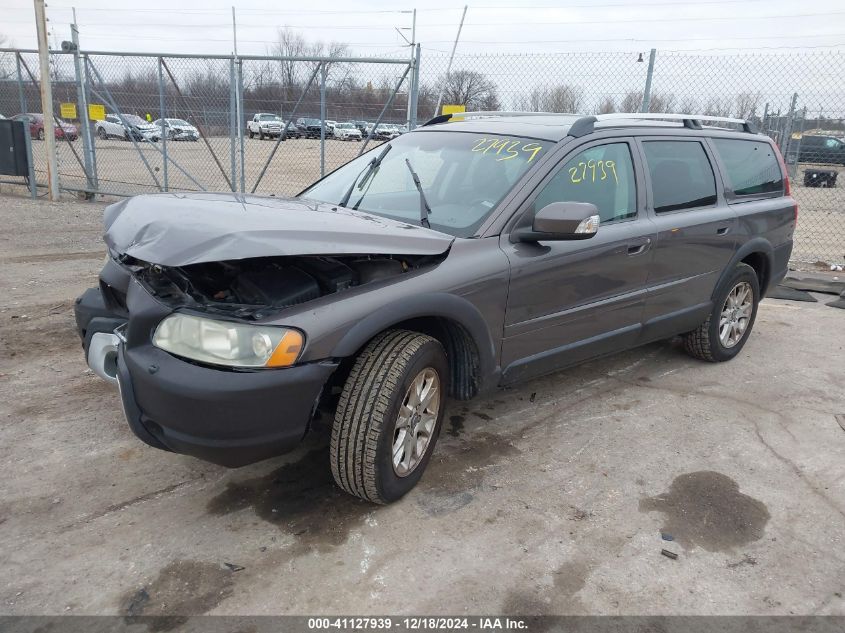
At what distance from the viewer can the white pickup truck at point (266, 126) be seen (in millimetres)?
10078

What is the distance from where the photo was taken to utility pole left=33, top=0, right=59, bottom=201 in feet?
33.7

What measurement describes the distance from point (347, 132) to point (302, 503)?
8.00 meters

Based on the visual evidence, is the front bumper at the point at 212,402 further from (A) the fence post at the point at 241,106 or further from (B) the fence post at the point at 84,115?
(B) the fence post at the point at 84,115

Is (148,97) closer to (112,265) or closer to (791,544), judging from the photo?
(112,265)

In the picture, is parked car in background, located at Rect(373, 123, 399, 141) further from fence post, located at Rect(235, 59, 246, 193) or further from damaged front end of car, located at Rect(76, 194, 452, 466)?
damaged front end of car, located at Rect(76, 194, 452, 466)

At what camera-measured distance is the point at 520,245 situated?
3270 mm

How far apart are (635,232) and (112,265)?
2.86 m

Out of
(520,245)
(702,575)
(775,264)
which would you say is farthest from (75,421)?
(775,264)

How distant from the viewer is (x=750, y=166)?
495cm

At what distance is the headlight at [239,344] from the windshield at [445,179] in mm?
1109

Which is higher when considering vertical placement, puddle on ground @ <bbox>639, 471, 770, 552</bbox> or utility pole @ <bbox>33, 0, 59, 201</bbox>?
utility pole @ <bbox>33, 0, 59, 201</bbox>

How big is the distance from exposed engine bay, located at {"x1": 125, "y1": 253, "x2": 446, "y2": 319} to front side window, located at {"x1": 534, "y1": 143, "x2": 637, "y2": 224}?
876 mm

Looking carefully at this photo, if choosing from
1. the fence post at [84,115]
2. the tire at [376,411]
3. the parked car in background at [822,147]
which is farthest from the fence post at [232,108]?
the parked car in background at [822,147]

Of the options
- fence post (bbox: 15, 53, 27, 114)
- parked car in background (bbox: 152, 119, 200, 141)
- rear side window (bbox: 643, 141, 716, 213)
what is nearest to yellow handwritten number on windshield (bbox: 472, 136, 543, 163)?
rear side window (bbox: 643, 141, 716, 213)
